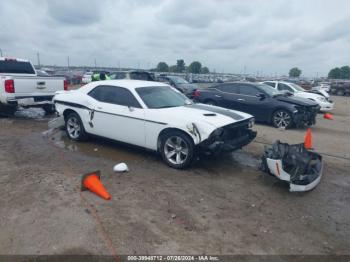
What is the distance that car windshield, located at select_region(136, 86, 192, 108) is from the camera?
5.98 metres

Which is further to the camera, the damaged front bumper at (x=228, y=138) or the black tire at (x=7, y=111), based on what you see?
the black tire at (x=7, y=111)

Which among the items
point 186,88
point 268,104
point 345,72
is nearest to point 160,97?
point 268,104

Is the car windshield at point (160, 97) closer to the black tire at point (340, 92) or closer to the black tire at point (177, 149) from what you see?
the black tire at point (177, 149)

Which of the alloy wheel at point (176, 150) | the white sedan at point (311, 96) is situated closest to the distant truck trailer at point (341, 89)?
the white sedan at point (311, 96)

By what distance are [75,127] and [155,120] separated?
2.59 metres

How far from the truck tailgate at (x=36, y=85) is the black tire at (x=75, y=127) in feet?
8.76

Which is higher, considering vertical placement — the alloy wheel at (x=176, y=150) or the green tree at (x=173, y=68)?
the green tree at (x=173, y=68)

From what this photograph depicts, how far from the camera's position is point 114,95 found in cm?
635

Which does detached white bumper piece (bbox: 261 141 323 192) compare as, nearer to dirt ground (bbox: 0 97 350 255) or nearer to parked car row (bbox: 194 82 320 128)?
dirt ground (bbox: 0 97 350 255)

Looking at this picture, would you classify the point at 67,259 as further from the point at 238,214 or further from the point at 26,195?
the point at 238,214

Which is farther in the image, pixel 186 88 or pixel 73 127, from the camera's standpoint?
pixel 186 88

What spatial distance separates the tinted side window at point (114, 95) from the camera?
19.8ft

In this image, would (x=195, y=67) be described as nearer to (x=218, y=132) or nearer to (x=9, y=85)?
(x=9, y=85)

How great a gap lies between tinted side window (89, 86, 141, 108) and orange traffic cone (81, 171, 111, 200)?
1.86m
